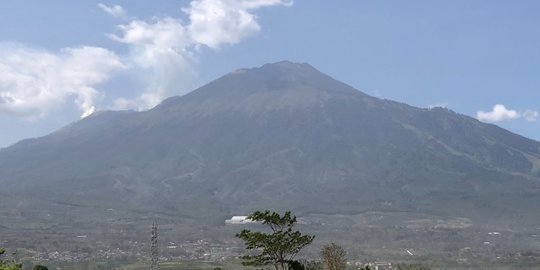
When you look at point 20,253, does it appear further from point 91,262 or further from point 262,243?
point 262,243

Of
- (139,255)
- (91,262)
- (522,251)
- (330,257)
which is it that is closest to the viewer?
(330,257)

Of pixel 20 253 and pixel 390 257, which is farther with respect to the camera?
pixel 390 257

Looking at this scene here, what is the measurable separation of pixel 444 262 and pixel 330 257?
5103 inches

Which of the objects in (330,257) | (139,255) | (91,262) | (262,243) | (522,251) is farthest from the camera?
(522,251)

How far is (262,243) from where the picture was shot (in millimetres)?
47031

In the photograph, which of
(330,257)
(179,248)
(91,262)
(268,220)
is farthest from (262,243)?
(179,248)

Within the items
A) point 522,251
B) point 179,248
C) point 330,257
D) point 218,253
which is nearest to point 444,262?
point 522,251

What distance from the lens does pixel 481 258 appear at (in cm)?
18525

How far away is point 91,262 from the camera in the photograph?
167500mm

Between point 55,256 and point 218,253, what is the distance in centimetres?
4377

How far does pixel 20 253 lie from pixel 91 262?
1854cm

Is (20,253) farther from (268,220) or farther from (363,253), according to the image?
(268,220)

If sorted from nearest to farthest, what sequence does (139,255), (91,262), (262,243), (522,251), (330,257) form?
(262,243)
(330,257)
(91,262)
(139,255)
(522,251)

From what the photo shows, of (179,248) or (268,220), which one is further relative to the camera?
(179,248)
